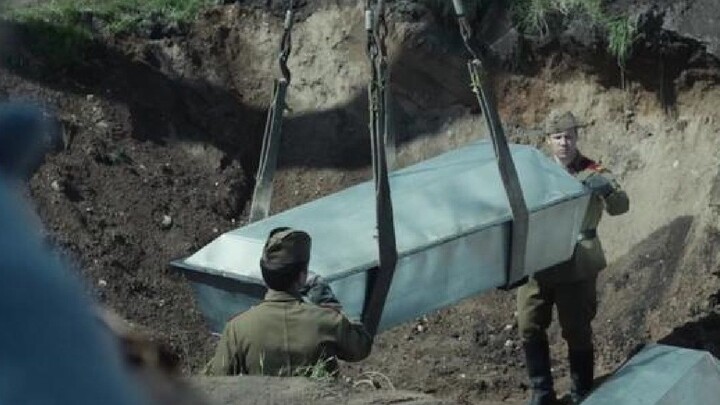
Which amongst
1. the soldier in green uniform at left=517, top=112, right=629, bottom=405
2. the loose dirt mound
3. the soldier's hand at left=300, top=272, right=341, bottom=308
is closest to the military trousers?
the soldier in green uniform at left=517, top=112, right=629, bottom=405

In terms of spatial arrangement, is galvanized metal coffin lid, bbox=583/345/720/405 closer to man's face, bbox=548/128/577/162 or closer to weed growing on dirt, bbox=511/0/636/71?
man's face, bbox=548/128/577/162

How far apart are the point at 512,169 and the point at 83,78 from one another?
5.17m

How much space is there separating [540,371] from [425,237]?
2008 mm

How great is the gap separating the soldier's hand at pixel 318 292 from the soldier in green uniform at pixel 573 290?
2143mm

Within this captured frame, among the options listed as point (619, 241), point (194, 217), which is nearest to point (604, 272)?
point (619, 241)

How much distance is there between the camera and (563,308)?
27.9ft

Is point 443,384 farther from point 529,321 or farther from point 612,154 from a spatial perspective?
point 612,154

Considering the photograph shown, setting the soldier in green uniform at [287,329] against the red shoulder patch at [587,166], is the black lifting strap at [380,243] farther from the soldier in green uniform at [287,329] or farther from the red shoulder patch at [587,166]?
the red shoulder patch at [587,166]

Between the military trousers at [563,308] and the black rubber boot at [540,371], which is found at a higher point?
the military trousers at [563,308]

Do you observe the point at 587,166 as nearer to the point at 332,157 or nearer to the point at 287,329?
the point at 287,329

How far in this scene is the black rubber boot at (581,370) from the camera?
8.66m

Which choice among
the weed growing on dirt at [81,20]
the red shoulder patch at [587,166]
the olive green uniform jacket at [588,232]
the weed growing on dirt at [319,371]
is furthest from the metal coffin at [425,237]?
the weed growing on dirt at [81,20]

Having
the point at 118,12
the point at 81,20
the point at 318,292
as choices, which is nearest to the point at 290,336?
the point at 318,292

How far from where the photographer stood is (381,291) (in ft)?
22.0
